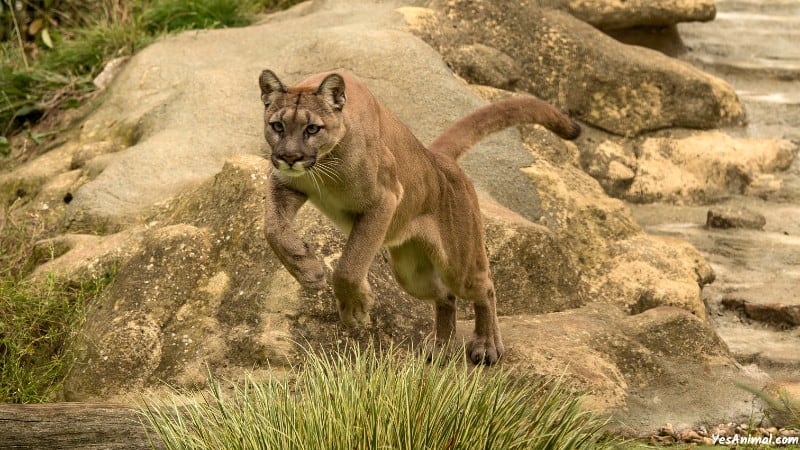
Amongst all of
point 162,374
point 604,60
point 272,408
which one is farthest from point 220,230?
point 604,60

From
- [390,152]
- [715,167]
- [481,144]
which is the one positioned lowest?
[715,167]

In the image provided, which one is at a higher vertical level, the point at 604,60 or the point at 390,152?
the point at 390,152

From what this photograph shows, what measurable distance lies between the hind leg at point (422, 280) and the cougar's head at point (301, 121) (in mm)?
1236

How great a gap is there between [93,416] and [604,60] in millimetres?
6997

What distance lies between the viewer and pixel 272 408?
5.11m

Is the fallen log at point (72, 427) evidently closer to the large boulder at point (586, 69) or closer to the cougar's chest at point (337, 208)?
the cougar's chest at point (337, 208)

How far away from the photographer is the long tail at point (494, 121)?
277 inches

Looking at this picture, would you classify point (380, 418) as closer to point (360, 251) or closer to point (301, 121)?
point (360, 251)

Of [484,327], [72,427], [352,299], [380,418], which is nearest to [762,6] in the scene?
[484,327]

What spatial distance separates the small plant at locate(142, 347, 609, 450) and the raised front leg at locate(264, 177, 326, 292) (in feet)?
1.40

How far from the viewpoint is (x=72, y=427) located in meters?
5.25

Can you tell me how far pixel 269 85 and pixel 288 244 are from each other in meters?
0.76

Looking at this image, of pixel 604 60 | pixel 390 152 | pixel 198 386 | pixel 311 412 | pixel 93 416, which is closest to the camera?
pixel 311 412

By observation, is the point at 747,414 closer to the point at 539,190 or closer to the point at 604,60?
the point at 539,190
